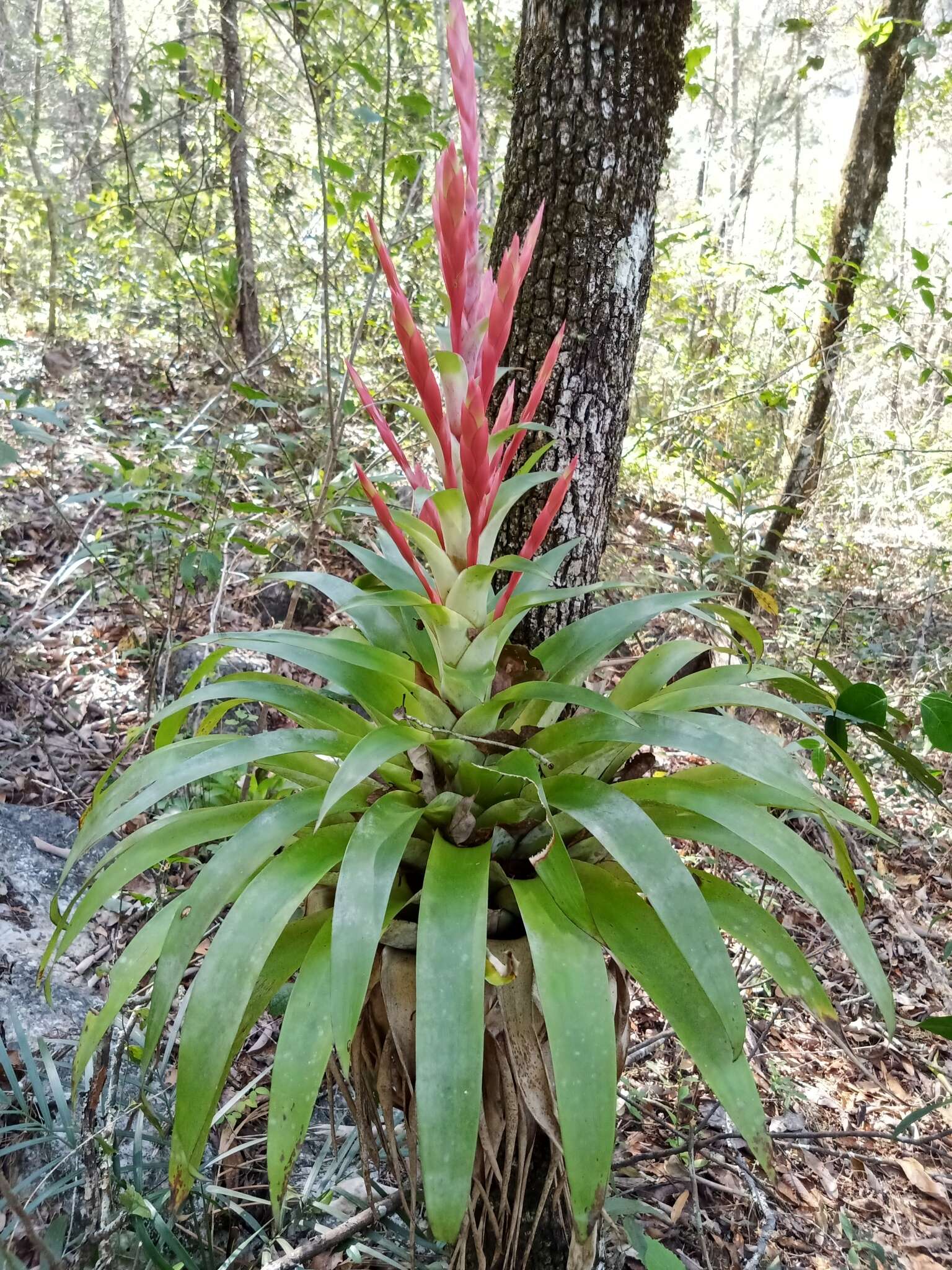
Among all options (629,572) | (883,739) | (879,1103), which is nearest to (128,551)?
(629,572)

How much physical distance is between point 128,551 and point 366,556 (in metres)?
2.00

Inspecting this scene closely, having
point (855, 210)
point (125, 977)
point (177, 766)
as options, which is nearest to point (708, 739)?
point (177, 766)

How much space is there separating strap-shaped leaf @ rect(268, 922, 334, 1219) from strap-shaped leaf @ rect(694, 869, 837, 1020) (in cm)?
42

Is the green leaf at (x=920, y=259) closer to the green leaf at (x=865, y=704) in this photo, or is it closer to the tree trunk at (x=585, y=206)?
the tree trunk at (x=585, y=206)

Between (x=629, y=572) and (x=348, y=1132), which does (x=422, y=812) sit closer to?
(x=348, y=1132)

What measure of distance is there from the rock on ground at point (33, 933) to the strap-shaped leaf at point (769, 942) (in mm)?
1249

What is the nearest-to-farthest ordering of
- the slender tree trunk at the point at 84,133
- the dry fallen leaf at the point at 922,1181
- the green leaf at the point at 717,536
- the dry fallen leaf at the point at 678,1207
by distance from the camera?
the dry fallen leaf at the point at 678,1207 < the dry fallen leaf at the point at 922,1181 < the green leaf at the point at 717,536 < the slender tree trunk at the point at 84,133

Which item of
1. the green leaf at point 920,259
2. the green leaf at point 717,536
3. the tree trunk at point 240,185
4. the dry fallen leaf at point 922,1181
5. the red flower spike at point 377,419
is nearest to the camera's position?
the red flower spike at point 377,419

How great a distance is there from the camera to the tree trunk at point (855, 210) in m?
3.56

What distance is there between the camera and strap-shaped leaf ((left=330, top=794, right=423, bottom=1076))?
696 millimetres

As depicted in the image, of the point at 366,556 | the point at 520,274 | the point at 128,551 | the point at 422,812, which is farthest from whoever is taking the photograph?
the point at 128,551

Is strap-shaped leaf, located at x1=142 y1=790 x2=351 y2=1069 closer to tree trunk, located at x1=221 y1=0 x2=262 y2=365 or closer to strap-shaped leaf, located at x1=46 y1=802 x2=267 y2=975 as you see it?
strap-shaped leaf, located at x1=46 y1=802 x2=267 y2=975

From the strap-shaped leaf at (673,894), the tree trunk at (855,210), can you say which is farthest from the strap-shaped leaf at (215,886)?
the tree trunk at (855,210)

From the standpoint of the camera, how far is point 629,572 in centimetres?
330
